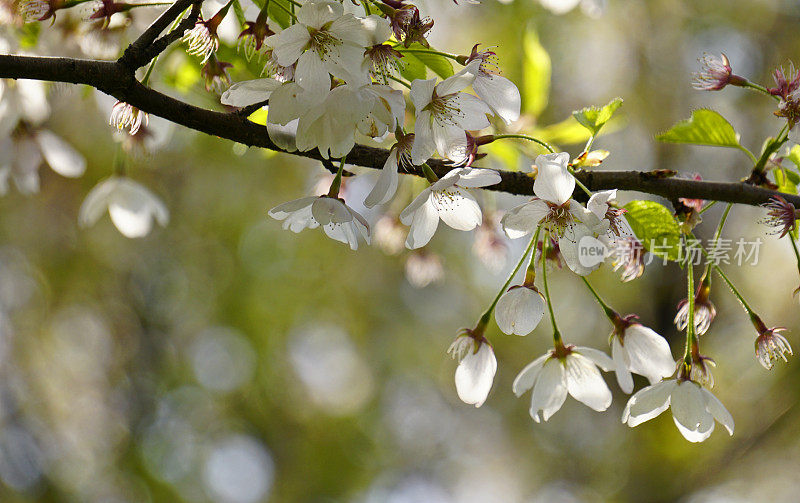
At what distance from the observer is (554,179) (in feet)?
2.34

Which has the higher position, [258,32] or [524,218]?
[258,32]

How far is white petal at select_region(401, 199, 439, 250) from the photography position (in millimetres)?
817

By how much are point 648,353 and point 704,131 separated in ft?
0.95

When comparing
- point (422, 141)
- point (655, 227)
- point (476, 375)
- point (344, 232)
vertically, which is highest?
point (422, 141)

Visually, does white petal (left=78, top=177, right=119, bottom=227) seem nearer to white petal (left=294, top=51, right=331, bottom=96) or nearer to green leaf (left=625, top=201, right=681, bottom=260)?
white petal (left=294, top=51, right=331, bottom=96)

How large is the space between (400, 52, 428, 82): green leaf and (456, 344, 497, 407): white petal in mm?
347

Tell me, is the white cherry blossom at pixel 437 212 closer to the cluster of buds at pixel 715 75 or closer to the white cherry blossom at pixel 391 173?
the white cherry blossom at pixel 391 173

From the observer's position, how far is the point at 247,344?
449cm

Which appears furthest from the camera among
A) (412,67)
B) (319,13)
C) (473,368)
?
(473,368)

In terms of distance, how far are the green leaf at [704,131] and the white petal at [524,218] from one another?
0.69 feet

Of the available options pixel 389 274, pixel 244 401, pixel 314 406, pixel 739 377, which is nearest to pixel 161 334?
pixel 244 401

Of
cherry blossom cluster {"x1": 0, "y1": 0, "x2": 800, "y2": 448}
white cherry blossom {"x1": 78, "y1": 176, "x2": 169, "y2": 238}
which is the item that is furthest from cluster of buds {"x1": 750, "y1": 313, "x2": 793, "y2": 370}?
white cherry blossom {"x1": 78, "y1": 176, "x2": 169, "y2": 238}

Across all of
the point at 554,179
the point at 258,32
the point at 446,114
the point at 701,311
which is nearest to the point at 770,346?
the point at 701,311

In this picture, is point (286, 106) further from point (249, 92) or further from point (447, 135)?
point (447, 135)
